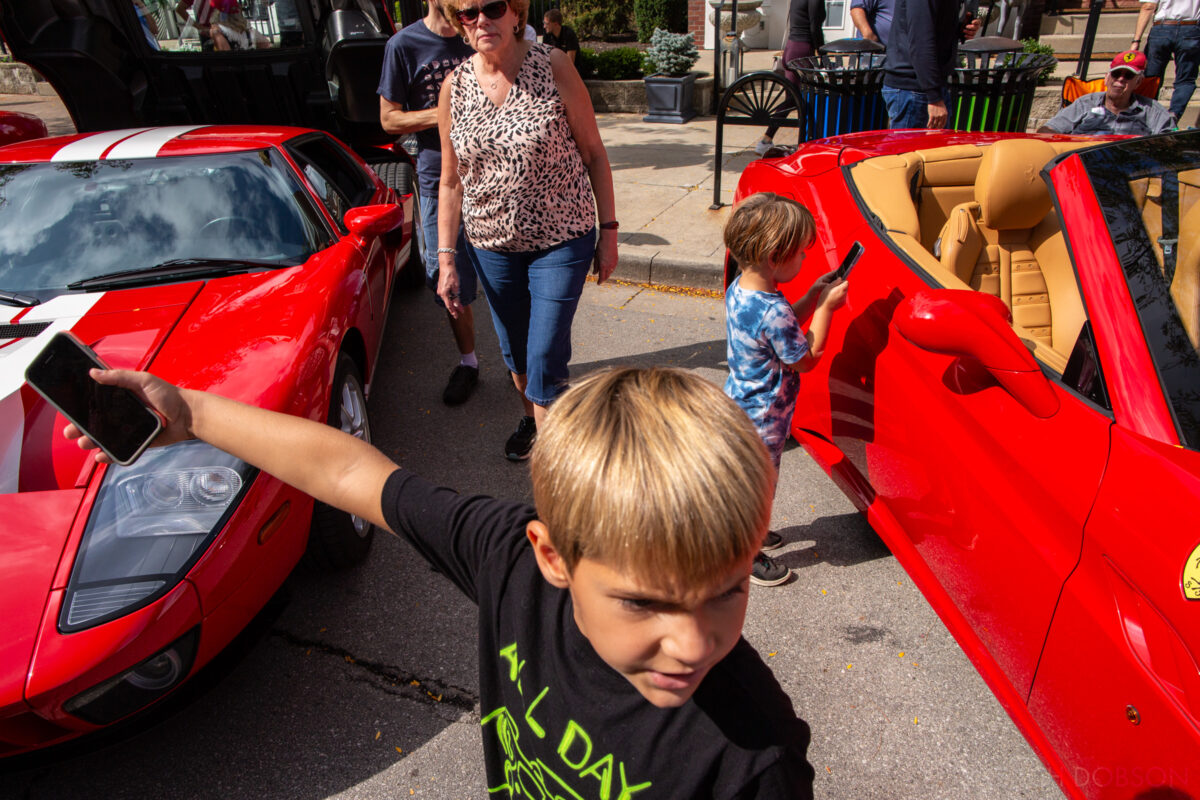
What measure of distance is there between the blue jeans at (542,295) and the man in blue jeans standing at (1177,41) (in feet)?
20.3

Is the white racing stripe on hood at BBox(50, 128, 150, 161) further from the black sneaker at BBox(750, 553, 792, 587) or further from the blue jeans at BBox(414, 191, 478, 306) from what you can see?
the black sneaker at BBox(750, 553, 792, 587)

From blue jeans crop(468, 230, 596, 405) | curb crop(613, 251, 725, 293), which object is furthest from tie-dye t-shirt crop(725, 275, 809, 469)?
curb crop(613, 251, 725, 293)

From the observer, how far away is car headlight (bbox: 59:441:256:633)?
1.88 metres

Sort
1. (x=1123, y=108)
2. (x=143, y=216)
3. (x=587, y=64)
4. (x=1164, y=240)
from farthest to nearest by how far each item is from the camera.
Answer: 1. (x=587, y=64)
2. (x=1123, y=108)
3. (x=143, y=216)
4. (x=1164, y=240)

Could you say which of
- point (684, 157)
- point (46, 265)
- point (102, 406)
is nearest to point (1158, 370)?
point (102, 406)

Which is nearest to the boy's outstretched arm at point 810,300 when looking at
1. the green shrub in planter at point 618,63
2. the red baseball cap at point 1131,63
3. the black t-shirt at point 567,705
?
the black t-shirt at point 567,705

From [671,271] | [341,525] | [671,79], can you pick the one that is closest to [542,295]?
[341,525]

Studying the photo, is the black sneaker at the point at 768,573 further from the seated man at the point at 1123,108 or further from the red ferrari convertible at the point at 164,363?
the seated man at the point at 1123,108

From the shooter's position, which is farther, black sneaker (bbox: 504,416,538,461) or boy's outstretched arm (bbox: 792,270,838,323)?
black sneaker (bbox: 504,416,538,461)

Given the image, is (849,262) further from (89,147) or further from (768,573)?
(89,147)

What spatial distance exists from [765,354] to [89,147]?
3035mm

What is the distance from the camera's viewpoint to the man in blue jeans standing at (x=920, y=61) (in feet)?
14.7

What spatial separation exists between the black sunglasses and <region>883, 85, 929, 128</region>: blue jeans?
319 cm

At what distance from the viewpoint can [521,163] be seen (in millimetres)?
2809
